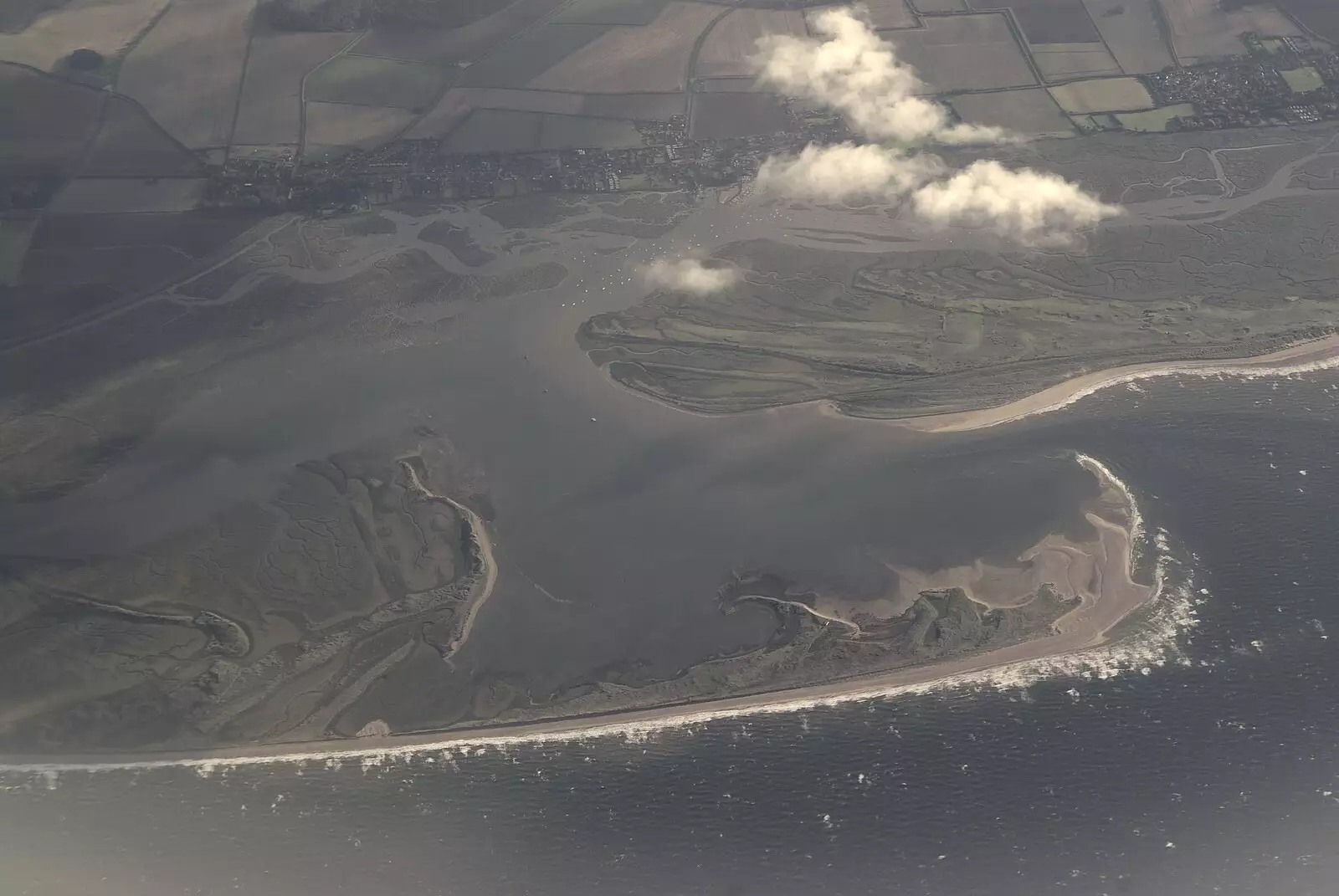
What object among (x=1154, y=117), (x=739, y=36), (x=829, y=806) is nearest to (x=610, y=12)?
(x=739, y=36)

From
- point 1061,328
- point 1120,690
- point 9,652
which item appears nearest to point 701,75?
point 1061,328

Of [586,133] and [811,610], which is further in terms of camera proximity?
[586,133]

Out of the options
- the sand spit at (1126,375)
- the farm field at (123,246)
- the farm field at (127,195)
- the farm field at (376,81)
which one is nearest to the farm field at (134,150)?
the farm field at (127,195)

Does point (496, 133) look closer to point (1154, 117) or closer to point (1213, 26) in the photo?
point (1154, 117)

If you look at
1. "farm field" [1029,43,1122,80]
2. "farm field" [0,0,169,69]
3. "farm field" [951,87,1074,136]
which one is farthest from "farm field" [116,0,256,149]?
"farm field" [1029,43,1122,80]

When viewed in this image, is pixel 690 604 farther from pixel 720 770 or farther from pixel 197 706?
pixel 197 706

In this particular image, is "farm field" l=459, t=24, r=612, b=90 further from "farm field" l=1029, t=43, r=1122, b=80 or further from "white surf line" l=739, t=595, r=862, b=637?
"white surf line" l=739, t=595, r=862, b=637

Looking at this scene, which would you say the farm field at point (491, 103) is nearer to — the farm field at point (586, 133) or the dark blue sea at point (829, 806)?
the farm field at point (586, 133)
